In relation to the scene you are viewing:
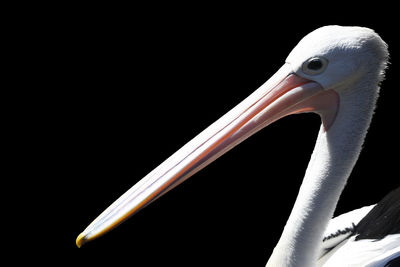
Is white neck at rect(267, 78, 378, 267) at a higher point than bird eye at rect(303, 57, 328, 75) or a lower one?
lower

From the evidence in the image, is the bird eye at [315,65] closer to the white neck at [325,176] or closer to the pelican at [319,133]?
the pelican at [319,133]

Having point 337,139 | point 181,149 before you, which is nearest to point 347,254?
point 337,139

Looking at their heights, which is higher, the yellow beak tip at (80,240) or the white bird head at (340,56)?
the white bird head at (340,56)

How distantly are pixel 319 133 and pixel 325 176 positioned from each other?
194 mm

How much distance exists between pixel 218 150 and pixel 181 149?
0.52 ft

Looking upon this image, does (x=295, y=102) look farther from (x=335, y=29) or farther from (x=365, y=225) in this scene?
(x=365, y=225)

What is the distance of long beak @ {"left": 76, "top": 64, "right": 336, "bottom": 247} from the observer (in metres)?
2.30

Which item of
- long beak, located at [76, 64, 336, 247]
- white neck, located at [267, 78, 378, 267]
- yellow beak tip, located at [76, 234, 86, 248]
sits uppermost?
long beak, located at [76, 64, 336, 247]

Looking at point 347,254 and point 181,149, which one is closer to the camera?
point 181,149

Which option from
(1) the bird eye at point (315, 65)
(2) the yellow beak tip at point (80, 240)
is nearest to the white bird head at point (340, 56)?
(1) the bird eye at point (315, 65)

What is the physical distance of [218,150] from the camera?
2.34 m

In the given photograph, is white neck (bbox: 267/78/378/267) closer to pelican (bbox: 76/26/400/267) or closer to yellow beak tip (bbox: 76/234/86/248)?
pelican (bbox: 76/26/400/267)

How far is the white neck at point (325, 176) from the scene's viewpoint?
2.30 m

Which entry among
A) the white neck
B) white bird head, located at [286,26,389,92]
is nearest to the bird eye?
white bird head, located at [286,26,389,92]
